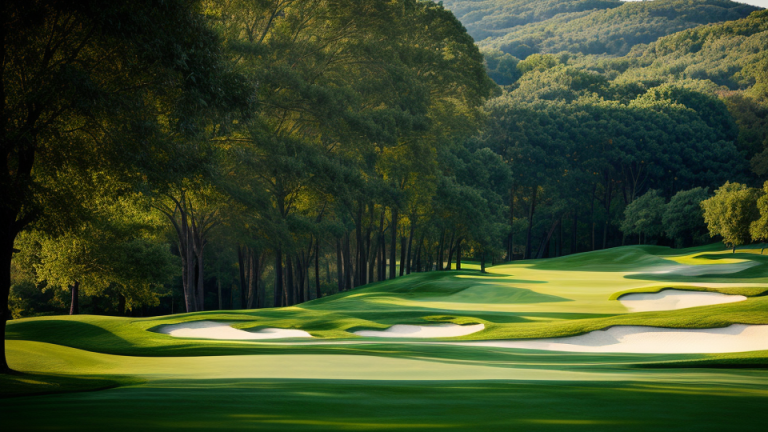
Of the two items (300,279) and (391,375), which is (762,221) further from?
(391,375)

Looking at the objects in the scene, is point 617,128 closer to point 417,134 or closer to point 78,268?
point 417,134

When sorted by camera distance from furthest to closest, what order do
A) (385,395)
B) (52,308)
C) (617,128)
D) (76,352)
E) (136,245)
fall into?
(617,128) → (52,308) → (136,245) → (76,352) → (385,395)

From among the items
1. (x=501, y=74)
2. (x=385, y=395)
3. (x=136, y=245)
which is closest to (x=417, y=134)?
(x=136, y=245)

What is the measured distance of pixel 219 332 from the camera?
19828 mm

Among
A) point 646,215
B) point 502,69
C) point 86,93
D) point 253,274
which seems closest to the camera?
point 86,93

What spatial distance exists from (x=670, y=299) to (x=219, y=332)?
→ 16.5m

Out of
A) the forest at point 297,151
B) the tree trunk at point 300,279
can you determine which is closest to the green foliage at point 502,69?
the forest at point 297,151

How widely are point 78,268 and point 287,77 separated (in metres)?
12.4

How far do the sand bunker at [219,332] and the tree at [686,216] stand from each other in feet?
168

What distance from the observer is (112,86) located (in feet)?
40.1

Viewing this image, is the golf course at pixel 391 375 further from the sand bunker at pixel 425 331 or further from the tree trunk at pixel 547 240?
the tree trunk at pixel 547 240

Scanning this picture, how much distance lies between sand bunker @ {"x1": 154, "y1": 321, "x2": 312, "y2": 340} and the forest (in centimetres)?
431

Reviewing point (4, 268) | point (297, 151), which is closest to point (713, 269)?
point (297, 151)

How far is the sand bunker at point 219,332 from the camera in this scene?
19.3 metres
